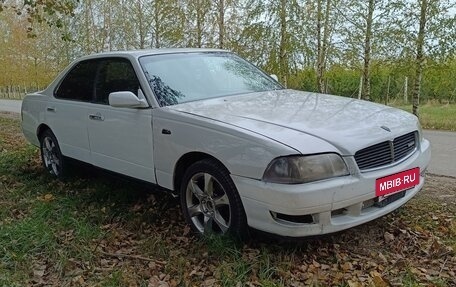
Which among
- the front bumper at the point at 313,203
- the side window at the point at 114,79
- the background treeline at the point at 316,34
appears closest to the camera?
the front bumper at the point at 313,203

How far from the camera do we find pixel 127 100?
3496 mm

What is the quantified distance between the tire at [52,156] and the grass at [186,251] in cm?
85

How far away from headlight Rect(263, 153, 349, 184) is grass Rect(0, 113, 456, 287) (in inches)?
24.9

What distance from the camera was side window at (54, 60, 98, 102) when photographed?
177 inches

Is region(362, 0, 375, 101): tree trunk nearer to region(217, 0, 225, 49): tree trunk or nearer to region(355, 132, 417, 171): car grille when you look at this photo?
region(217, 0, 225, 49): tree trunk

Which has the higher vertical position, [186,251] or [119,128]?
[119,128]

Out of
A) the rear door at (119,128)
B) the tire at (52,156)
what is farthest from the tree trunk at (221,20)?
the rear door at (119,128)

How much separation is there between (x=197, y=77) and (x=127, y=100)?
28.4 inches

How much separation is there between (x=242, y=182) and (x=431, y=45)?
22.4 ft

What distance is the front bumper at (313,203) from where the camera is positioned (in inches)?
102

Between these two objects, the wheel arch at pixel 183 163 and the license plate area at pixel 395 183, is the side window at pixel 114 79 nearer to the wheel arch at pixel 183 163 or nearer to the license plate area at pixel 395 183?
the wheel arch at pixel 183 163

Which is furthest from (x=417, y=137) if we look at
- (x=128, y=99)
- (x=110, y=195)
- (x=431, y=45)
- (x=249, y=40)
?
(x=249, y=40)

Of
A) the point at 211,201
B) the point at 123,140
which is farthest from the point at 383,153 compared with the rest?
the point at 123,140

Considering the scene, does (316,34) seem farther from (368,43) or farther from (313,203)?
(313,203)
